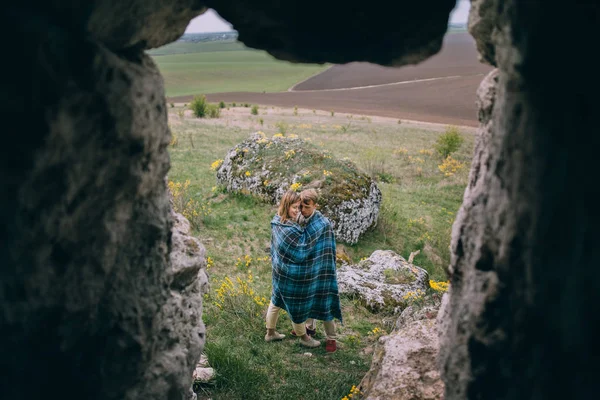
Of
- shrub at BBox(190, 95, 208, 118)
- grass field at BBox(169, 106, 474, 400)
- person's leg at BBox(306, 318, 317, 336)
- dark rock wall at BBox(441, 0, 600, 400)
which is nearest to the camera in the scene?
dark rock wall at BBox(441, 0, 600, 400)

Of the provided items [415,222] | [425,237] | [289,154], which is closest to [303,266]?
[425,237]

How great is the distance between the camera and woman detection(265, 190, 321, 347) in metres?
5.52

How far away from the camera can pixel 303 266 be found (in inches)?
220

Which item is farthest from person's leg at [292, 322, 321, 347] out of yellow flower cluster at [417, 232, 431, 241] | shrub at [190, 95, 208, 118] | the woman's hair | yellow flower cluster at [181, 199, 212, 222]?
shrub at [190, 95, 208, 118]

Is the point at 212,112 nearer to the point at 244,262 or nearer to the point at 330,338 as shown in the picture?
the point at 244,262

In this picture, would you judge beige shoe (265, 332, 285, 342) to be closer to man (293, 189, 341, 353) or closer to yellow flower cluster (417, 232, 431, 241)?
man (293, 189, 341, 353)

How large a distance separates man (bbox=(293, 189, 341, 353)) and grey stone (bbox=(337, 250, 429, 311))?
121 centimetres

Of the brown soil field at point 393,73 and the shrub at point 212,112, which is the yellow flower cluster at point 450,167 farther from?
the brown soil field at point 393,73

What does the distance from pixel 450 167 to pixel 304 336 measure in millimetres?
11089

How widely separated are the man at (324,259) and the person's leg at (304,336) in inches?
5.9

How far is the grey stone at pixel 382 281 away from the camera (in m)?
6.85

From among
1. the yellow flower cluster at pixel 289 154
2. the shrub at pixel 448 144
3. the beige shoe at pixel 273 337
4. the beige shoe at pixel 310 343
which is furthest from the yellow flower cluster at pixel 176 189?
the shrub at pixel 448 144

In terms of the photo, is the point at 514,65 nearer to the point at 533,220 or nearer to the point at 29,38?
the point at 533,220

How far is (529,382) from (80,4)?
2.50 metres
